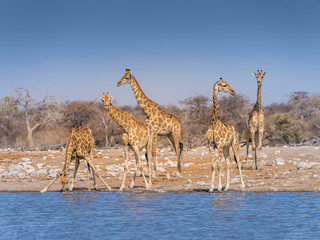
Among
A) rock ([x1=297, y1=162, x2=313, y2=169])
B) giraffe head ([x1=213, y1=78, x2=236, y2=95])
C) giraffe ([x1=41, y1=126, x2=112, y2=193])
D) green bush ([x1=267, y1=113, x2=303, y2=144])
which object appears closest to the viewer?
giraffe head ([x1=213, y1=78, x2=236, y2=95])

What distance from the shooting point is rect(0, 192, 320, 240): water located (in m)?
10.9

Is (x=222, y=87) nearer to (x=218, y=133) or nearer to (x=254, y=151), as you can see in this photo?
(x=218, y=133)

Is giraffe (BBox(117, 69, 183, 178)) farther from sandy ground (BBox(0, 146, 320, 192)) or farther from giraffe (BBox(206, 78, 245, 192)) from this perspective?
giraffe (BBox(206, 78, 245, 192))

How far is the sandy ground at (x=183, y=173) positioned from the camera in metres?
17.0

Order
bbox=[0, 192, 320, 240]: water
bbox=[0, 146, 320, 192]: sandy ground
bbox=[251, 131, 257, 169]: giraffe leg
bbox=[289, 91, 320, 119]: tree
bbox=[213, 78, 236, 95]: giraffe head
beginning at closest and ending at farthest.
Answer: bbox=[0, 192, 320, 240]: water → bbox=[213, 78, 236, 95]: giraffe head → bbox=[0, 146, 320, 192]: sandy ground → bbox=[251, 131, 257, 169]: giraffe leg → bbox=[289, 91, 320, 119]: tree

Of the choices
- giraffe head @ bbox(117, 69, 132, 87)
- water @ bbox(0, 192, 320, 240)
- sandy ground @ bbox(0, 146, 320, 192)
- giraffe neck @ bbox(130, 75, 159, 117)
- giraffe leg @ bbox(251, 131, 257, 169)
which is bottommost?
water @ bbox(0, 192, 320, 240)

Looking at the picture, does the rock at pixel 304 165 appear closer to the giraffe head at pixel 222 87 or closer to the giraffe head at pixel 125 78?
the giraffe head at pixel 222 87

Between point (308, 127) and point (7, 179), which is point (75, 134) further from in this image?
point (308, 127)

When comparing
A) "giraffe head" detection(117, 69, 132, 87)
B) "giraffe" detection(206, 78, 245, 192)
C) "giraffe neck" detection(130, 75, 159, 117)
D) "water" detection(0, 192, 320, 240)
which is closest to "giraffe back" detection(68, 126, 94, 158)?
"water" detection(0, 192, 320, 240)

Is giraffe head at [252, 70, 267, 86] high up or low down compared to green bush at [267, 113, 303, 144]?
up

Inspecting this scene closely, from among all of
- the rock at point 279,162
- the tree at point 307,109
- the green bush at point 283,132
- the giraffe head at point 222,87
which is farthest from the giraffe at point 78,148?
the tree at point 307,109

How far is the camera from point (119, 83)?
60.1ft

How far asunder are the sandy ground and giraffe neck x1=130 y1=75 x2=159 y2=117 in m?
2.35

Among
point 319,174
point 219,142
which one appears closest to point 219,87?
point 219,142
